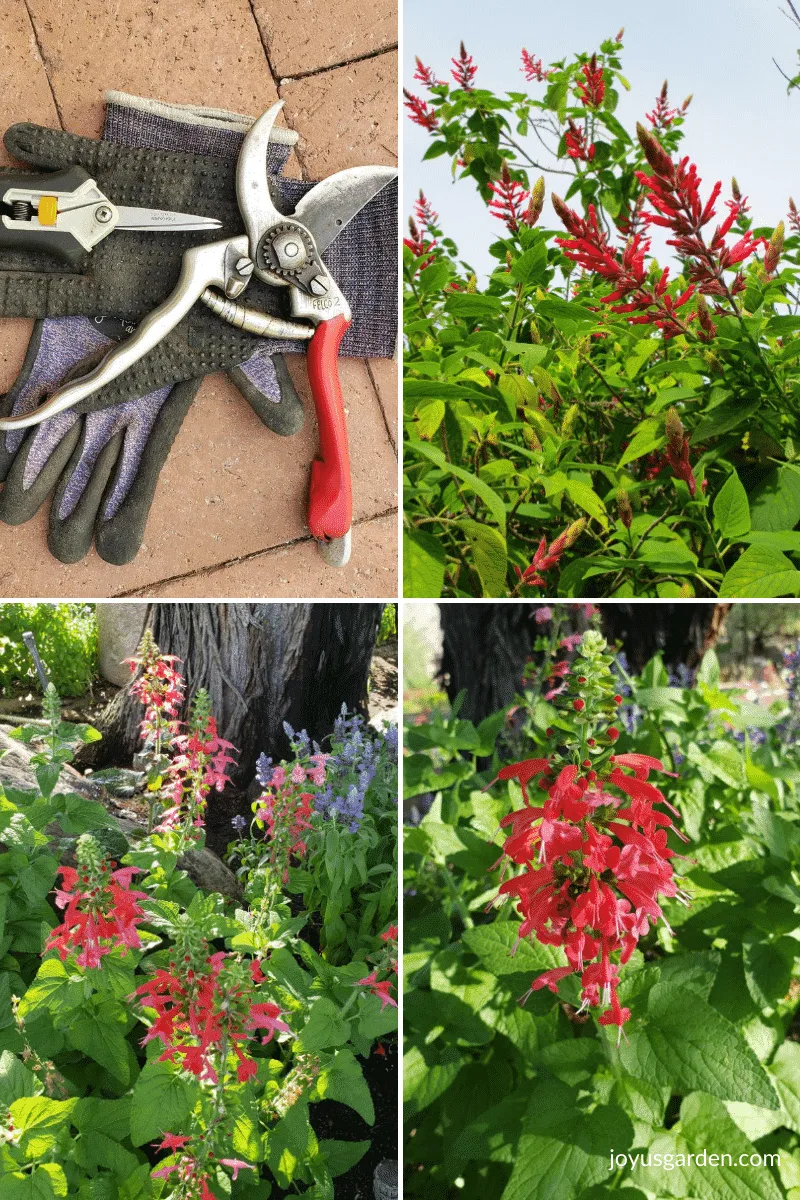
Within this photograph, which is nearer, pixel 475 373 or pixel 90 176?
pixel 475 373

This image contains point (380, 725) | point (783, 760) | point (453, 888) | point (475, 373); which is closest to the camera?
point (475, 373)

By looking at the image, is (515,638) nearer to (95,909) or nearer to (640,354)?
(640,354)

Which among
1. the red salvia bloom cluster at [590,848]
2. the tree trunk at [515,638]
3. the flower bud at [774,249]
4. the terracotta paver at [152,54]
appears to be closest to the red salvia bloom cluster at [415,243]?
the terracotta paver at [152,54]

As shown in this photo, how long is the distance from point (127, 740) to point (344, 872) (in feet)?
1.41

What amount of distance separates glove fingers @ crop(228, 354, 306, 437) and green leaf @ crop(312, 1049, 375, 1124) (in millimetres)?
1090

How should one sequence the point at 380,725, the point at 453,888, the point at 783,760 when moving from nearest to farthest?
the point at 453,888 < the point at 380,725 < the point at 783,760

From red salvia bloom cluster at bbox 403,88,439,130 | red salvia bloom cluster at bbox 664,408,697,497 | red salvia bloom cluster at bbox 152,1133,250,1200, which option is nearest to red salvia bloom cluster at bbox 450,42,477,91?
red salvia bloom cluster at bbox 403,88,439,130

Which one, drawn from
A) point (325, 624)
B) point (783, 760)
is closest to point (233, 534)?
point (325, 624)

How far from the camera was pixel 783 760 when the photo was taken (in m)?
1.71

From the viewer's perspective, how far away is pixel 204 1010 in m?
1.10

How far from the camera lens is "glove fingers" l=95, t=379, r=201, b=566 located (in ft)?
5.45

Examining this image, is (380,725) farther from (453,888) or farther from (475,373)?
(475,373)

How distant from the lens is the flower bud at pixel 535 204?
1466mm

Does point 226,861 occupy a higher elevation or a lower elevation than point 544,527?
lower
